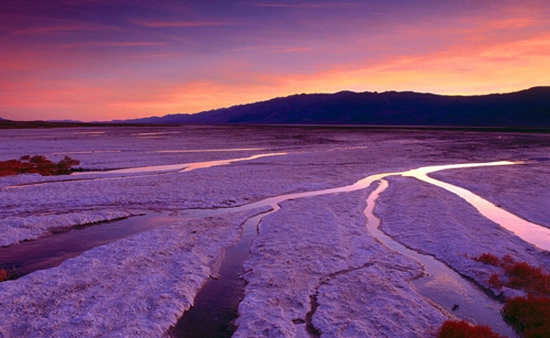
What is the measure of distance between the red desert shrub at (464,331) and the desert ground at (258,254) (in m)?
0.39

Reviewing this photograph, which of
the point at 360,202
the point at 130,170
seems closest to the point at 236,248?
the point at 360,202

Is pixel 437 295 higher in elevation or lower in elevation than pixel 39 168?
lower

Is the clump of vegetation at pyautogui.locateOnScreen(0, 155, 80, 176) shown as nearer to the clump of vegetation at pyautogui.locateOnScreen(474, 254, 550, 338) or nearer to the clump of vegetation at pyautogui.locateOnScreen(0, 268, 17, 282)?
the clump of vegetation at pyautogui.locateOnScreen(0, 268, 17, 282)

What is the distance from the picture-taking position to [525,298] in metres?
7.71

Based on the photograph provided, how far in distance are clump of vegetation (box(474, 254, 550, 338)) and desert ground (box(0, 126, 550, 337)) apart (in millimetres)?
276

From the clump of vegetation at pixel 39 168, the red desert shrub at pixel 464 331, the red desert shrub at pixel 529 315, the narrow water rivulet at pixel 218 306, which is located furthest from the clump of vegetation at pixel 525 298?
the clump of vegetation at pixel 39 168

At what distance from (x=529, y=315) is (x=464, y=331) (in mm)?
1778

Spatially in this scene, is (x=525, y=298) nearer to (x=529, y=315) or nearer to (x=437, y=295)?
(x=529, y=315)

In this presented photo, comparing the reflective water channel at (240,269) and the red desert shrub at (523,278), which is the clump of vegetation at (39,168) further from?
the red desert shrub at (523,278)

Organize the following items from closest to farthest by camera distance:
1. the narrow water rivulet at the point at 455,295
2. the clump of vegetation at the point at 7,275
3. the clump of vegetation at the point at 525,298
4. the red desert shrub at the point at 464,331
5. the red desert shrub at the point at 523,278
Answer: the red desert shrub at the point at 464,331
the clump of vegetation at the point at 525,298
the narrow water rivulet at the point at 455,295
the red desert shrub at the point at 523,278
the clump of vegetation at the point at 7,275

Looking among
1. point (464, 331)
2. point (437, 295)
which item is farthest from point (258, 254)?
point (464, 331)

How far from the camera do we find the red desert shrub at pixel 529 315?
6.55m

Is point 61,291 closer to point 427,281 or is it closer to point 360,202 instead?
point 427,281

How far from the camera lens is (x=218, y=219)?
13.9 metres
